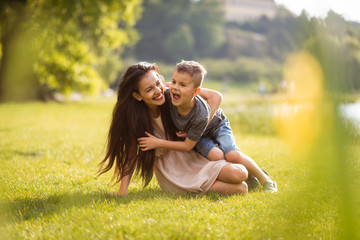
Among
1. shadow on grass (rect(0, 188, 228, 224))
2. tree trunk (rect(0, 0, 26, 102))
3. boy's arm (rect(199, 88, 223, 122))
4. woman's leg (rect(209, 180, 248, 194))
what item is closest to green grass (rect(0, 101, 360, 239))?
shadow on grass (rect(0, 188, 228, 224))

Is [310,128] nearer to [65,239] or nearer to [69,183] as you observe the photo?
[65,239]

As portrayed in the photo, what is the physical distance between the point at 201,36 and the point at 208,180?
55132mm

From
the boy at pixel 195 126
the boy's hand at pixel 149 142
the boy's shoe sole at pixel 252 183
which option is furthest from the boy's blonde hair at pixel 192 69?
the boy's shoe sole at pixel 252 183

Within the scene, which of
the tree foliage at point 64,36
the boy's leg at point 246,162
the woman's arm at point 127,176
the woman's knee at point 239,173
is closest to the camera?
Answer: the woman's knee at point 239,173

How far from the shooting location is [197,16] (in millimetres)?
58062

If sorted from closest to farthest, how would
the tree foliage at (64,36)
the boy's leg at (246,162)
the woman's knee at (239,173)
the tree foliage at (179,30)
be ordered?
the woman's knee at (239,173), the boy's leg at (246,162), the tree foliage at (64,36), the tree foliage at (179,30)

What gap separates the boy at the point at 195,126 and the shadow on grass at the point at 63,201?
1.47 ft

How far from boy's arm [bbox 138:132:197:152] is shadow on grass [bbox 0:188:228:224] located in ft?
1.47

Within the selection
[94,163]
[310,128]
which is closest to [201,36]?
[94,163]

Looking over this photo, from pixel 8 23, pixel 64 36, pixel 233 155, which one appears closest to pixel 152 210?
pixel 233 155

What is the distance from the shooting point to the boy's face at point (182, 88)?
3158 mm

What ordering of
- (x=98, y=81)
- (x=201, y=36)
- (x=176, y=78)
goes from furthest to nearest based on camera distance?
1. (x=201, y=36)
2. (x=98, y=81)
3. (x=176, y=78)

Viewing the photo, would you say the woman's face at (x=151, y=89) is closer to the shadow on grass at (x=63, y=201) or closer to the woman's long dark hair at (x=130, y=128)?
the woman's long dark hair at (x=130, y=128)

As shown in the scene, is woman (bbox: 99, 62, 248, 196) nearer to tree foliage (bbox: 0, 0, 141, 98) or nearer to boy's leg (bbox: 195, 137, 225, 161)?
boy's leg (bbox: 195, 137, 225, 161)
